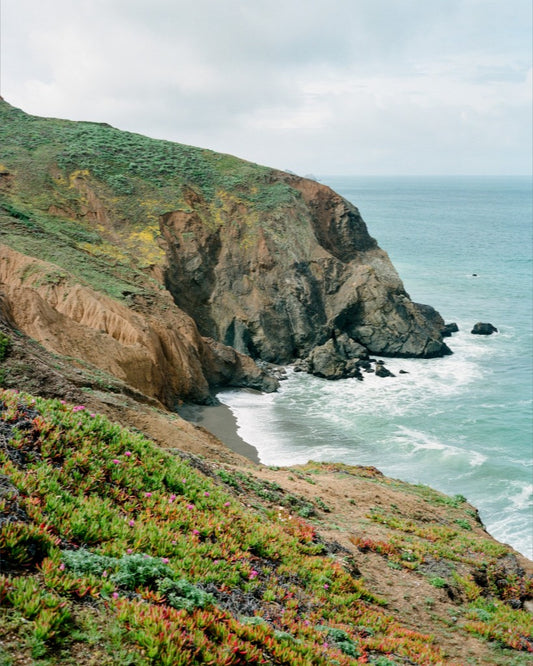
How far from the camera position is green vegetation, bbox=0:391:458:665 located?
17.1ft

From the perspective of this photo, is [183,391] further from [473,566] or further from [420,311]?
[420,311]

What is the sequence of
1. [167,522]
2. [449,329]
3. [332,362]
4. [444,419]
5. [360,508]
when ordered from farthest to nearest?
1. [449,329]
2. [332,362]
3. [444,419]
4. [360,508]
5. [167,522]

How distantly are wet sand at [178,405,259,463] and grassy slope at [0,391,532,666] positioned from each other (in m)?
16.9

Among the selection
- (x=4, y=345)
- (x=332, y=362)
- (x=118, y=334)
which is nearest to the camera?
(x=4, y=345)

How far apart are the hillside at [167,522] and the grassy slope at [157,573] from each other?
0.03 metres

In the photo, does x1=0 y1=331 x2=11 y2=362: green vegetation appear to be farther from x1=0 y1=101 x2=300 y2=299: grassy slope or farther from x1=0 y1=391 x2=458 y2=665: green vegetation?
x1=0 y1=101 x2=300 y2=299: grassy slope

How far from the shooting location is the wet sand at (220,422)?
29.3 meters

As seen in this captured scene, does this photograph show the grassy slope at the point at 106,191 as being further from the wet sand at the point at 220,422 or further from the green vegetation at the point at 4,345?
the green vegetation at the point at 4,345

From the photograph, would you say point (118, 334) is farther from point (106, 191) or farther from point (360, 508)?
point (106, 191)

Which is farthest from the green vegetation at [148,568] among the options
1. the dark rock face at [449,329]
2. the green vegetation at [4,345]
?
the dark rock face at [449,329]

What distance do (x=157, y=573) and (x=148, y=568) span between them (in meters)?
0.12

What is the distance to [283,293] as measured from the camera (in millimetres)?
48688

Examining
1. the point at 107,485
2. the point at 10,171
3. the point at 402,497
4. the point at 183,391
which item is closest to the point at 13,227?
the point at 10,171

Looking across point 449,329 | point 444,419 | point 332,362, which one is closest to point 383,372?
point 332,362
